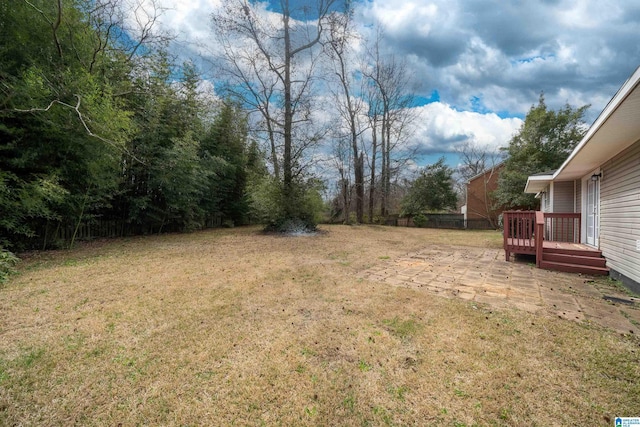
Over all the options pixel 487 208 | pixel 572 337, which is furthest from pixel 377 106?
pixel 572 337

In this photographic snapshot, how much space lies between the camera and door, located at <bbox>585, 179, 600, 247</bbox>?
5.71 metres

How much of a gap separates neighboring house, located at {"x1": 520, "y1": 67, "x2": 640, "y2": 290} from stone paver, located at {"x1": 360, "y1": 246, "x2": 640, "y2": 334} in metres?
0.66

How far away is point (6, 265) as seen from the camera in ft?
13.6

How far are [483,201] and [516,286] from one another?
1599cm

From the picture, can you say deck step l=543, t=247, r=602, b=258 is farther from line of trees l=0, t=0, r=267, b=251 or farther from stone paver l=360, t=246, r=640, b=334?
line of trees l=0, t=0, r=267, b=251

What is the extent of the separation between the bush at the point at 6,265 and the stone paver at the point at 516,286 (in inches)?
230

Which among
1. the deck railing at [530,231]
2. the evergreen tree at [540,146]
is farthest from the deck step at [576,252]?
the evergreen tree at [540,146]

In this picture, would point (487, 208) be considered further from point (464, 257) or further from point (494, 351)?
point (494, 351)

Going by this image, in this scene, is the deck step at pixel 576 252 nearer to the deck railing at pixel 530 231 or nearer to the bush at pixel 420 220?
the deck railing at pixel 530 231

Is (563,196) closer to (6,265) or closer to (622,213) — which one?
(622,213)

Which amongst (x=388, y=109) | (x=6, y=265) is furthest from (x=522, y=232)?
(x=388, y=109)

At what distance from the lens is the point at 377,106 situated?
1770cm

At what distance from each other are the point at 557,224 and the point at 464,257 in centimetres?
446

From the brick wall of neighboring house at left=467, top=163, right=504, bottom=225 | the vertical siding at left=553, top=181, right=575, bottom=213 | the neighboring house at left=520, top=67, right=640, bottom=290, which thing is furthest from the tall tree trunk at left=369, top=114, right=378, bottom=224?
the neighboring house at left=520, top=67, right=640, bottom=290
